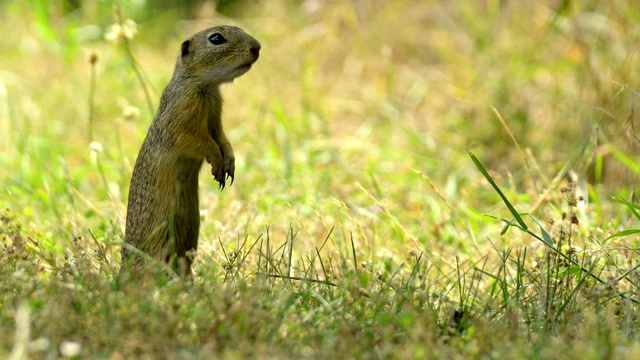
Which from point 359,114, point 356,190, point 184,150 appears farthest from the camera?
point 359,114

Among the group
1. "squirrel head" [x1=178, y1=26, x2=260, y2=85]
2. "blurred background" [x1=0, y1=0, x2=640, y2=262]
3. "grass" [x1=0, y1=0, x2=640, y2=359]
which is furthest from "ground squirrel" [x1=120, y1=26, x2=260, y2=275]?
"blurred background" [x1=0, y1=0, x2=640, y2=262]

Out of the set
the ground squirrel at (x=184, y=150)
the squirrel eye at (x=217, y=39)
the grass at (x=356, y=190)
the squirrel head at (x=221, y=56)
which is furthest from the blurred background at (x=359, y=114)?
the squirrel eye at (x=217, y=39)

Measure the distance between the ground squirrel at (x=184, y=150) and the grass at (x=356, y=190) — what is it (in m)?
0.19

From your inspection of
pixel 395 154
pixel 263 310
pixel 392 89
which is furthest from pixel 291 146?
pixel 263 310

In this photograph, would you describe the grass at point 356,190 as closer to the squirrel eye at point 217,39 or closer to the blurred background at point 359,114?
the blurred background at point 359,114

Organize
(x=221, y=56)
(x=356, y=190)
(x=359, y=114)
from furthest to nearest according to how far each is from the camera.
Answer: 1. (x=359, y=114)
2. (x=356, y=190)
3. (x=221, y=56)

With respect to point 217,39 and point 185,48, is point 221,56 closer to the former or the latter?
point 217,39

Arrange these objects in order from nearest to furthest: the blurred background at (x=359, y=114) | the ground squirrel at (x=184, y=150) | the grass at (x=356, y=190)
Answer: the grass at (x=356, y=190)
the ground squirrel at (x=184, y=150)
the blurred background at (x=359, y=114)

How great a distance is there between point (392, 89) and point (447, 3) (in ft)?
5.63

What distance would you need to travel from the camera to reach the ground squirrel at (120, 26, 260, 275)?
3602 mm

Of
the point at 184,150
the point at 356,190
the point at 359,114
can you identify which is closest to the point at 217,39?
the point at 184,150

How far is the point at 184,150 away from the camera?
360cm

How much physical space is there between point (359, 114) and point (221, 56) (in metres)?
3.66

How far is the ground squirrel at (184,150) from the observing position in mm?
3602
